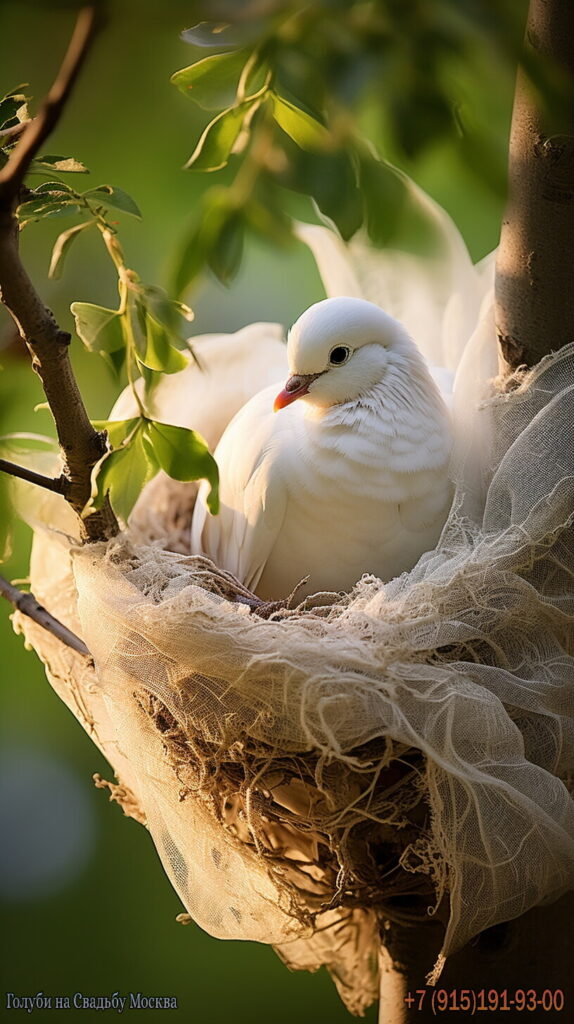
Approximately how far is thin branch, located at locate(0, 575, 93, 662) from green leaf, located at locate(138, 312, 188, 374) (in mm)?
263

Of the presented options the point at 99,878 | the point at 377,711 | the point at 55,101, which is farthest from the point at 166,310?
the point at 99,878

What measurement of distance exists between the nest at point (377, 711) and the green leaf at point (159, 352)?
0.15m

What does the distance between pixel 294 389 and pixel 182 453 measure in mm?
247

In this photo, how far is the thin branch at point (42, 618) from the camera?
680 mm

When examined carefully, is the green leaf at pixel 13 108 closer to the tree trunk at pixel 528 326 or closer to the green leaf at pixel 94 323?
the green leaf at pixel 94 323

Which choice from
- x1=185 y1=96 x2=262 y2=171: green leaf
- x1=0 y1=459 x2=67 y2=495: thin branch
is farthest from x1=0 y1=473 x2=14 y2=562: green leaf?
x1=185 y1=96 x2=262 y2=171: green leaf

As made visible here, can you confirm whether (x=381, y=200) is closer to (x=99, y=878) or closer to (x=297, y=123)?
(x=297, y=123)

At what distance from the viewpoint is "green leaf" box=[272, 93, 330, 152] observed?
35 cm

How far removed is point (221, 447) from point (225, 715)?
0.34 m

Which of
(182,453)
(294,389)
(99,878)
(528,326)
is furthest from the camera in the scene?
(99,878)

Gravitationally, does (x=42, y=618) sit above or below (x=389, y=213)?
below

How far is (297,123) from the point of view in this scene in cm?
36

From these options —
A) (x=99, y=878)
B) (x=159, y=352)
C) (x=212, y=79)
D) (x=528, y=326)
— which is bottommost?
(x=99, y=878)

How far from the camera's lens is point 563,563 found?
0.59 meters
